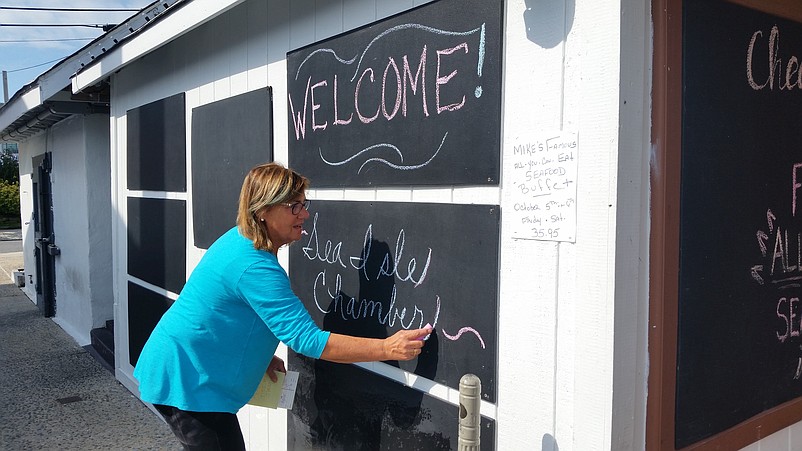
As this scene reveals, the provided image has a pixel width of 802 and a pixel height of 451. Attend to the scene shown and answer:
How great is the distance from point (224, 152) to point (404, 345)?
2.26 metres

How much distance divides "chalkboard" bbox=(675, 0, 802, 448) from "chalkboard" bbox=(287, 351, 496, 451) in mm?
808

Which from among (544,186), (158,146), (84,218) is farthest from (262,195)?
(84,218)

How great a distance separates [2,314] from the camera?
10.0 m

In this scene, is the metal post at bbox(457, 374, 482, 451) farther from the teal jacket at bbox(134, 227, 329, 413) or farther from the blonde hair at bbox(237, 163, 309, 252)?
the blonde hair at bbox(237, 163, 309, 252)

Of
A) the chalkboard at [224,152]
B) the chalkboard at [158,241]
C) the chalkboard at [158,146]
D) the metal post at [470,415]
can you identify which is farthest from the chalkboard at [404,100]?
the chalkboard at [158,241]

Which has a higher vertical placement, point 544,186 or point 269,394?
point 544,186

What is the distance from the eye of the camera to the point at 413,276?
8.79 ft

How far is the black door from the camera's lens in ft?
31.5

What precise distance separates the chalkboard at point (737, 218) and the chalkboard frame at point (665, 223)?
0.04m

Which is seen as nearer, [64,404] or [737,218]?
[737,218]

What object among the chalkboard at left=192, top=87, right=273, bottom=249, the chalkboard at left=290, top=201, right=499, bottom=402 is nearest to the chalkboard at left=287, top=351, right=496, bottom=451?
the chalkboard at left=290, top=201, right=499, bottom=402

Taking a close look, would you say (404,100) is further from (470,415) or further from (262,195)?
(470,415)

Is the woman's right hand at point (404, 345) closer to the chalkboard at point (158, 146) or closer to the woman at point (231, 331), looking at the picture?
the woman at point (231, 331)

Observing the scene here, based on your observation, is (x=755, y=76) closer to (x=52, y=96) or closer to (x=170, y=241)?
(x=170, y=241)
